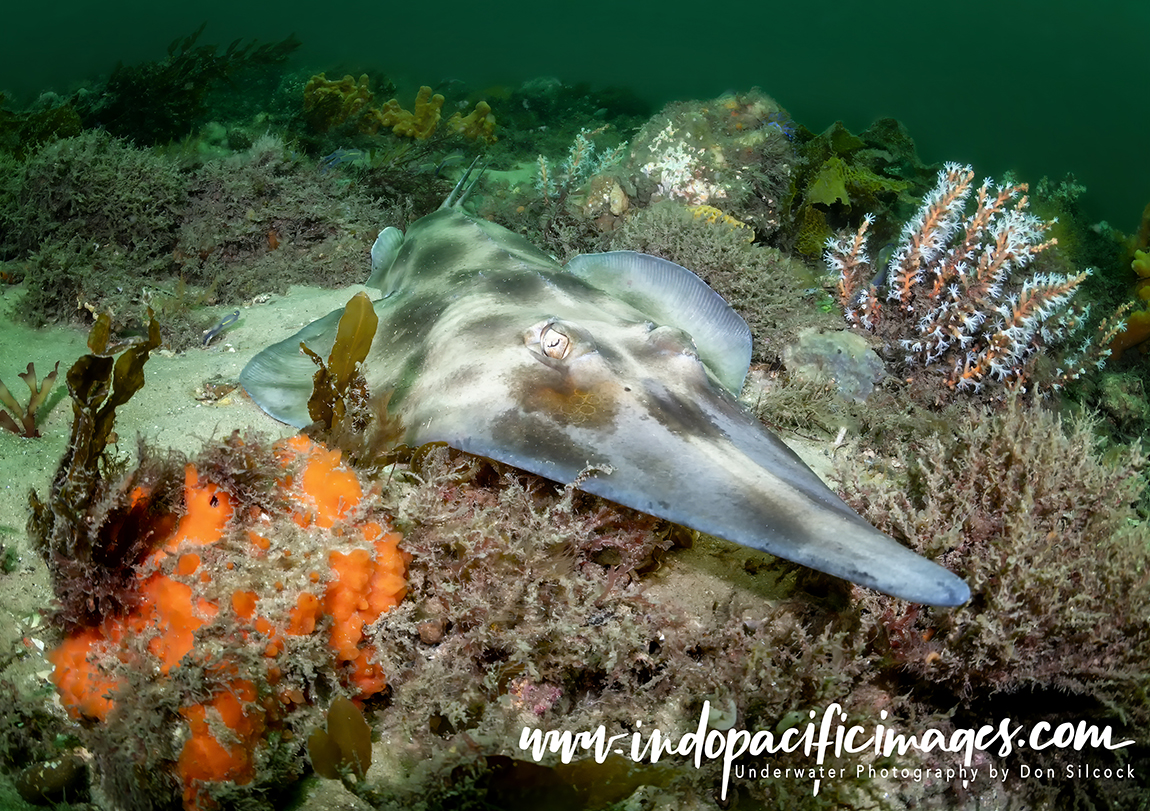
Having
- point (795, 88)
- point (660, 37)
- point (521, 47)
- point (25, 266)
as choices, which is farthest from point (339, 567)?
point (660, 37)

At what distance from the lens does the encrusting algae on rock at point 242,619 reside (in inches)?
84.1

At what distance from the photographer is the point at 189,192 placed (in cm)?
649

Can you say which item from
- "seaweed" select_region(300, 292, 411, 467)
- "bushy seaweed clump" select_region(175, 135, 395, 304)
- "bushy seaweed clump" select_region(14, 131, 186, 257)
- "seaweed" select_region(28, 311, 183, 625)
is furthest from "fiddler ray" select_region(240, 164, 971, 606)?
"bushy seaweed clump" select_region(14, 131, 186, 257)

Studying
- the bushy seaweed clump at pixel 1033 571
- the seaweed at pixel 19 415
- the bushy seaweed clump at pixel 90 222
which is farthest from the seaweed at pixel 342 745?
the bushy seaweed clump at pixel 90 222

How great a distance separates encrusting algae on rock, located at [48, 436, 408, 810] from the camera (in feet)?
7.01

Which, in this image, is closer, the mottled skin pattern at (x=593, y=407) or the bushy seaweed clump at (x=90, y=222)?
the mottled skin pattern at (x=593, y=407)

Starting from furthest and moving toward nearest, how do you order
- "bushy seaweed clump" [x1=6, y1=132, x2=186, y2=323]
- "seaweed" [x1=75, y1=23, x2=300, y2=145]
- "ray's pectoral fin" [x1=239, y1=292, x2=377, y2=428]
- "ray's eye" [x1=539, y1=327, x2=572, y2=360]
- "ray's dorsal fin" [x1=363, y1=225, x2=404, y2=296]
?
1. "seaweed" [x1=75, y1=23, x2=300, y2=145]
2. "ray's dorsal fin" [x1=363, y1=225, x2=404, y2=296]
3. "bushy seaweed clump" [x1=6, y1=132, x2=186, y2=323]
4. "ray's pectoral fin" [x1=239, y1=292, x2=377, y2=428]
5. "ray's eye" [x1=539, y1=327, x2=572, y2=360]

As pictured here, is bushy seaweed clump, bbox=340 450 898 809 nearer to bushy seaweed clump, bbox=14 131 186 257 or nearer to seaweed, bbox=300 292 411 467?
seaweed, bbox=300 292 411 467

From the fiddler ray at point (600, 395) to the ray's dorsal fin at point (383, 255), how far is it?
0.88m

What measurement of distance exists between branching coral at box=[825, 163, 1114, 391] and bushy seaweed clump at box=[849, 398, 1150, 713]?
2259 mm

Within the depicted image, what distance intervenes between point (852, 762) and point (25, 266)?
7.20 m

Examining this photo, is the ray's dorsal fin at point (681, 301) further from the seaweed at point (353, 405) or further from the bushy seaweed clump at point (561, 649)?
the seaweed at point (353, 405)

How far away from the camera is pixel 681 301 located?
485 centimetres

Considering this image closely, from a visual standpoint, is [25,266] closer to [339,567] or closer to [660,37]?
[339,567]
